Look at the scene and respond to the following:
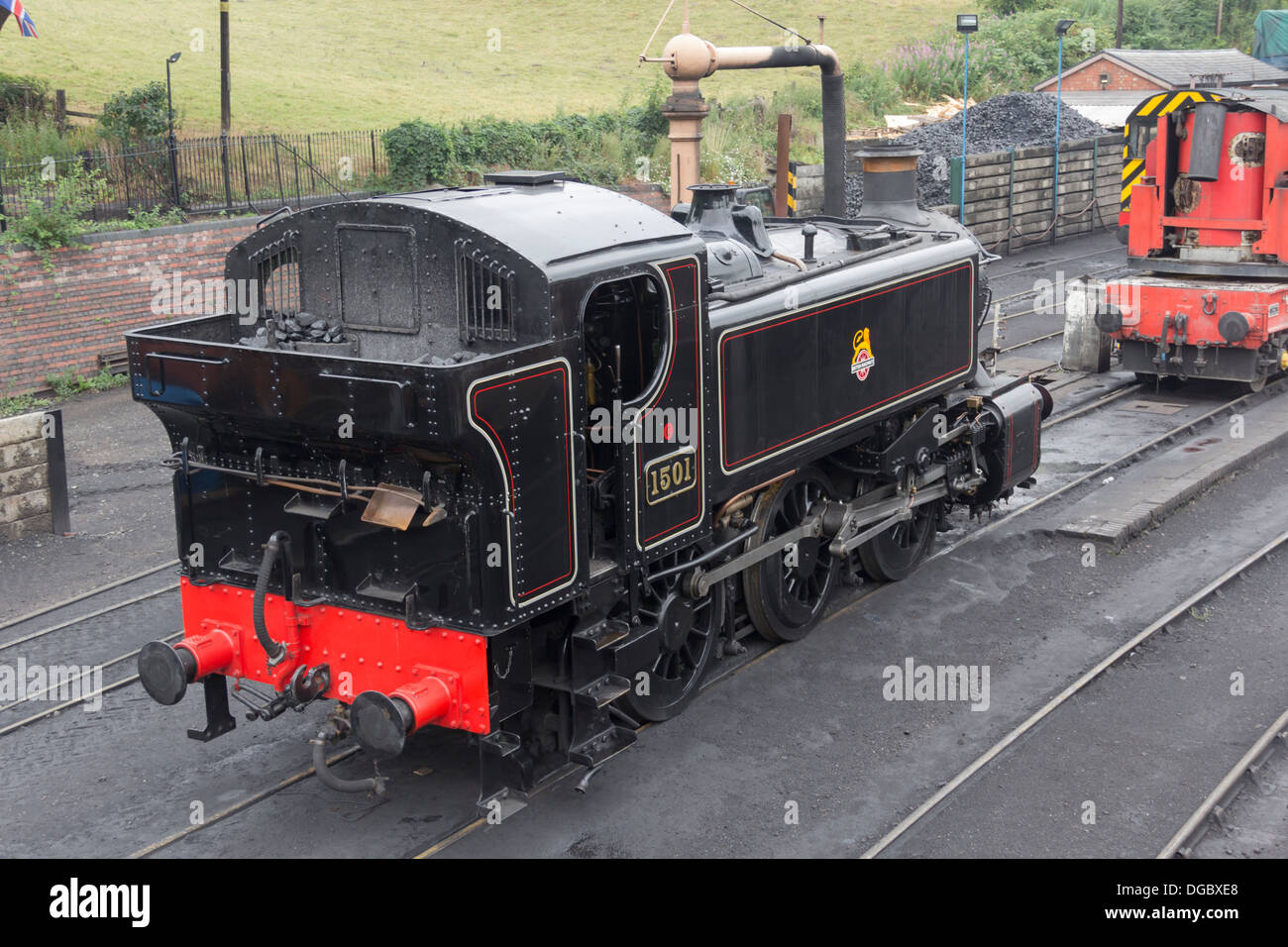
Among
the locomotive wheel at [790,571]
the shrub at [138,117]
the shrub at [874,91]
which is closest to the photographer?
the locomotive wheel at [790,571]

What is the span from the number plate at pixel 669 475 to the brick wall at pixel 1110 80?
2992 centimetres

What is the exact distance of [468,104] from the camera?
33.6 metres

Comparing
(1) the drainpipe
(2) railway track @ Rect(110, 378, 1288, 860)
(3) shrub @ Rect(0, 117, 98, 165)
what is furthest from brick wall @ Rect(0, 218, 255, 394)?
(2) railway track @ Rect(110, 378, 1288, 860)

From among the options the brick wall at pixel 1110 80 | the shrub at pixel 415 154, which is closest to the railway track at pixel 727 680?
the shrub at pixel 415 154

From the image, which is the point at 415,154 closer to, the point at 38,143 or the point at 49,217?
the point at 38,143

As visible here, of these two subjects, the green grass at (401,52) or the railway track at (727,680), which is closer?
the railway track at (727,680)

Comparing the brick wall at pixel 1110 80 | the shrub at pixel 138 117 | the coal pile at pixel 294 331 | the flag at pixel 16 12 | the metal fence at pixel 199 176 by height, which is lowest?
the coal pile at pixel 294 331

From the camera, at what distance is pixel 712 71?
15250mm

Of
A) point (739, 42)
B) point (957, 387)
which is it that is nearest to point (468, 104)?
point (739, 42)

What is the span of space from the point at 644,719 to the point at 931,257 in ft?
13.6

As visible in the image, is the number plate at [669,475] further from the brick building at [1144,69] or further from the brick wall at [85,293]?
the brick building at [1144,69]

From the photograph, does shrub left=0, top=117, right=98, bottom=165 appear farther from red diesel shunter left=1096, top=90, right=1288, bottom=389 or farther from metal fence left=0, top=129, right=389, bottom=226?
red diesel shunter left=1096, top=90, right=1288, bottom=389

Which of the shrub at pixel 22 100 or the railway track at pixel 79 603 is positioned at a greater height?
the shrub at pixel 22 100

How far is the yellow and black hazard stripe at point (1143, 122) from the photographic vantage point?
47.4ft
